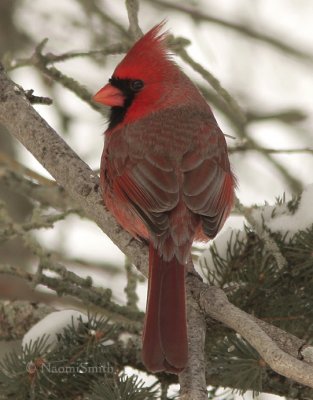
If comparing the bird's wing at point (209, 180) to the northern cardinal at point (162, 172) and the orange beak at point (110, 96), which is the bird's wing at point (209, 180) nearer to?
the northern cardinal at point (162, 172)

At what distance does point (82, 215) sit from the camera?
3.29 metres

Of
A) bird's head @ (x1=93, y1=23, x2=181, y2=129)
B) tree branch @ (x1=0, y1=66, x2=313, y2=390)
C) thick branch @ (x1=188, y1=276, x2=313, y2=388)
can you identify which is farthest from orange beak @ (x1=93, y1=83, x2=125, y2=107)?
thick branch @ (x1=188, y1=276, x2=313, y2=388)

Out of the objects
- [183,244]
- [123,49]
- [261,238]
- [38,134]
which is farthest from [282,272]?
[123,49]

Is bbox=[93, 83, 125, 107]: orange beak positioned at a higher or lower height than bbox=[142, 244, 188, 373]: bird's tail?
higher

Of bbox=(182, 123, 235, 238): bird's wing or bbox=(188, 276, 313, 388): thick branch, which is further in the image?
bbox=(182, 123, 235, 238): bird's wing

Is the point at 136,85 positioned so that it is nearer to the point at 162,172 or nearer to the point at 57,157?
the point at 162,172

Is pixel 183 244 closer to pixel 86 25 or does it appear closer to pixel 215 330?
pixel 215 330

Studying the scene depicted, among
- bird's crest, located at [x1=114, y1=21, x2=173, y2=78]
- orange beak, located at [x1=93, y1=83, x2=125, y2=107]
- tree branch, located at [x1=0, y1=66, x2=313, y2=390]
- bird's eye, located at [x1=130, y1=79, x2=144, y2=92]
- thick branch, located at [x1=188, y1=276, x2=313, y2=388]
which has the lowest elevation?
thick branch, located at [x1=188, y1=276, x2=313, y2=388]

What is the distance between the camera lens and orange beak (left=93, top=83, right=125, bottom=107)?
3186 mm

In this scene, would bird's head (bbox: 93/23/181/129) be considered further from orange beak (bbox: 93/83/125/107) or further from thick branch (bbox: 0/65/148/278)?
thick branch (bbox: 0/65/148/278)

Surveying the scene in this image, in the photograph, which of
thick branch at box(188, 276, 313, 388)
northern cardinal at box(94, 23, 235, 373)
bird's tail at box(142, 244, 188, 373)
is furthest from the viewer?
northern cardinal at box(94, 23, 235, 373)

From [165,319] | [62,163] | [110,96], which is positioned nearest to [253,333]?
[165,319]

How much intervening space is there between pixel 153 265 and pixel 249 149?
0.98m

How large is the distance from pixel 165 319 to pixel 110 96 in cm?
123
